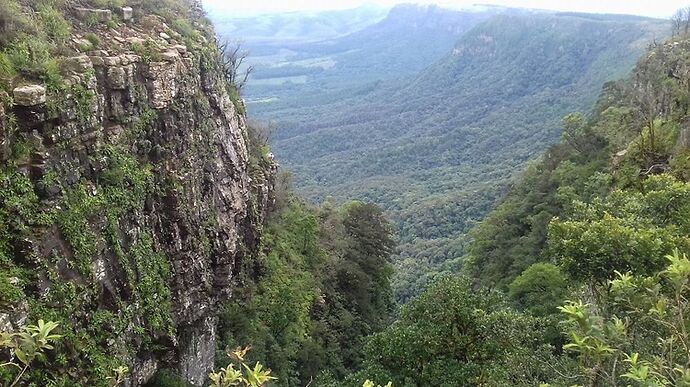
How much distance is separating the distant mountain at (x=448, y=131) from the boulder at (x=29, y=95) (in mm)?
47717

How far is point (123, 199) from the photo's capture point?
1652 centimetres

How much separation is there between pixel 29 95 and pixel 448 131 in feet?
446

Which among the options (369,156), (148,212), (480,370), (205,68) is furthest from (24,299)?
(369,156)

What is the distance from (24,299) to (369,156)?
385 ft

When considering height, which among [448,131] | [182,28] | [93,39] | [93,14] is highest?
[93,14]

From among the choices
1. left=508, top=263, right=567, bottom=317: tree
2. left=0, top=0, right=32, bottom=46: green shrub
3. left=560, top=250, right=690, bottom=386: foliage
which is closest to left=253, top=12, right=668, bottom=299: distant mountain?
left=508, top=263, right=567, bottom=317: tree

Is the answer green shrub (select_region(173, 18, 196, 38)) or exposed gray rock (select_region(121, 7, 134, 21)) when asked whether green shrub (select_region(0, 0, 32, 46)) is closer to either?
exposed gray rock (select_region(121, 7, 134, 21))

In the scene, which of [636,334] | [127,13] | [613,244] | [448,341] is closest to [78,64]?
[127,13]

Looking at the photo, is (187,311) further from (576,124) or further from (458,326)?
(576,124)

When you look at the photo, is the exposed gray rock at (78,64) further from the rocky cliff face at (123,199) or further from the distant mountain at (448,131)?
the distant mountain at (448,131)

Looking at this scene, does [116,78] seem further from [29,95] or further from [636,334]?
[636,334]

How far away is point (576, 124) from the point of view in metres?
48.8

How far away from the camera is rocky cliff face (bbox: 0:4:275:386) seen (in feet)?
43.8

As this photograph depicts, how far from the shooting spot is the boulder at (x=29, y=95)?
528 inches
